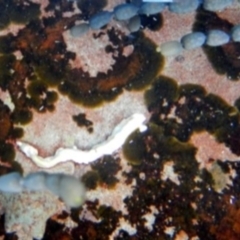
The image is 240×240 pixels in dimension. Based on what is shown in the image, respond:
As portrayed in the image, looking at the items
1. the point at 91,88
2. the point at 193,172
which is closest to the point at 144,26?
the point at 91,88

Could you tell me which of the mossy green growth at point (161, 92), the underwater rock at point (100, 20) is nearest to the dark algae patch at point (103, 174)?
the mossy green growth at point (161, 92)

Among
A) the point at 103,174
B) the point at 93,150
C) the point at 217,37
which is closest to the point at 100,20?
the point at 217,37

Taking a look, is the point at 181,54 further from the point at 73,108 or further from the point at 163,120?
the point at 73,108

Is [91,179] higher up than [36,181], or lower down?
lower down

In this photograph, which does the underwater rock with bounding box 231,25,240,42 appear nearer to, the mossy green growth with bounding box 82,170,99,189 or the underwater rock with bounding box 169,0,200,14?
the underwater rock with bounding box 169,0,200,14

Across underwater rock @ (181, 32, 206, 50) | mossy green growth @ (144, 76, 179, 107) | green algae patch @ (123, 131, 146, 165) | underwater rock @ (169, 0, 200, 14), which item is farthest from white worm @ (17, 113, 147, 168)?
underwater rock @ (169, 0, 200, 14)

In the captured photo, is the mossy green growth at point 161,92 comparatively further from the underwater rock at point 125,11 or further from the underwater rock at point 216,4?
the underwater rock at point 216,4

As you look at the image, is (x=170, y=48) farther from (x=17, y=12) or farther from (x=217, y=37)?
(x=17, y=12)

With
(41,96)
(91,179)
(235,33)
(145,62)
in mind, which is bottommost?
(91,179)

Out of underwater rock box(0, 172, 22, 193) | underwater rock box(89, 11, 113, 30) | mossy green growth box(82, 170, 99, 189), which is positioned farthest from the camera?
underwater rock box(89, 11, 113, 30)
